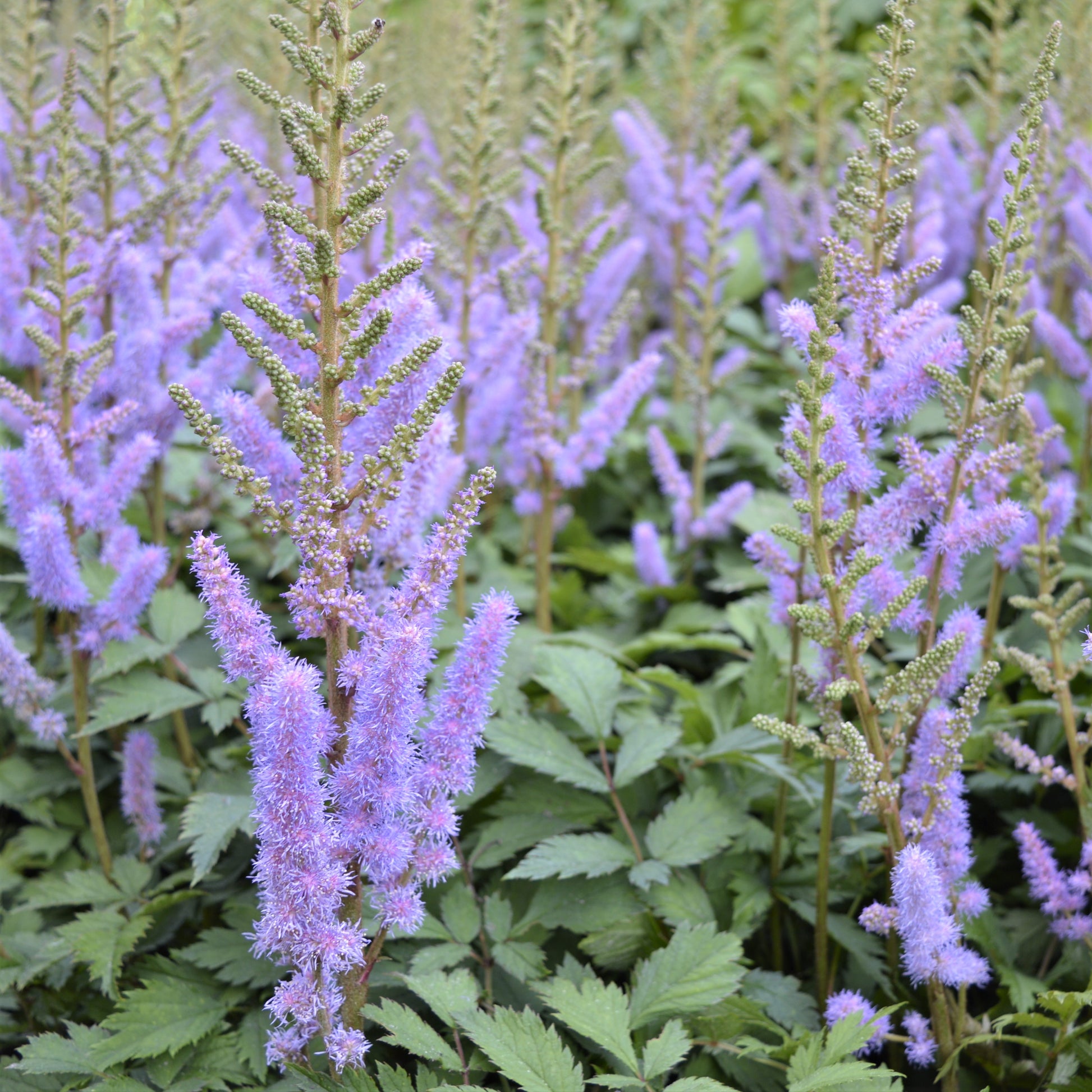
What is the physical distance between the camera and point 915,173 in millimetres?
2021

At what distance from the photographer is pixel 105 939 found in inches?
92.6

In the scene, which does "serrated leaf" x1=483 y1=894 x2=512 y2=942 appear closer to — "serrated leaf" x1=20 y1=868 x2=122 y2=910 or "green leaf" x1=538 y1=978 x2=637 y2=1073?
"green leaf" x1=538 y1=978 x2=637 y2=1073

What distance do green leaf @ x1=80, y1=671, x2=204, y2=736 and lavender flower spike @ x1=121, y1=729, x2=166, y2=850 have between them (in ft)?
0.26

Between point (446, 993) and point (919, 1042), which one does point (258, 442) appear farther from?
point (919, 1042)

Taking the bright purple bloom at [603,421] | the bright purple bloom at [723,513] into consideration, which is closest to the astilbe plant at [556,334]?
the bright purple bloom at [603,421]

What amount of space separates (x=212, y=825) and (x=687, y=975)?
1051 mm

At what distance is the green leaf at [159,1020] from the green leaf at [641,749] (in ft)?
3.32

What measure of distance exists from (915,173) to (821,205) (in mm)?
2824

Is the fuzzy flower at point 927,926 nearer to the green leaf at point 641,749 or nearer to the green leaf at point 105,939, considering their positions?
the green leaf at point 641,749

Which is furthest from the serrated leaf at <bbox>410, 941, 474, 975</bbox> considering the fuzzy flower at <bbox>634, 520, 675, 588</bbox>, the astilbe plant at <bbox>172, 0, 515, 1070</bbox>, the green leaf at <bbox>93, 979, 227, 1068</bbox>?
the fuzzy flower at <bbox>634, 520, 675, 588</bbox>

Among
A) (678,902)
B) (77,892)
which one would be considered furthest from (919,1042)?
(77,892)

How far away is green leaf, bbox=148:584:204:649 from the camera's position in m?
2.92

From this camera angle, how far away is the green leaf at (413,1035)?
1.90 meters

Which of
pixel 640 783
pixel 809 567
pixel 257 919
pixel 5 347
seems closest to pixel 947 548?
pixel 809 567
